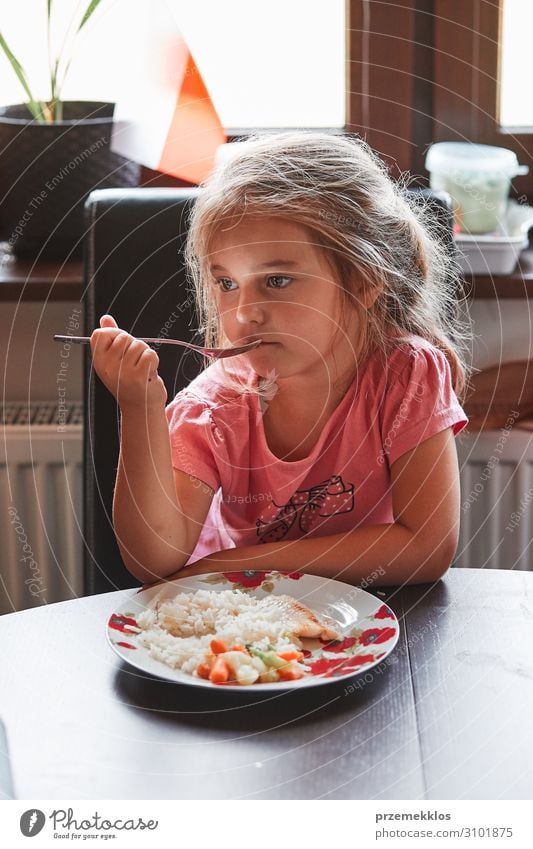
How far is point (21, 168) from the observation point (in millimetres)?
1174

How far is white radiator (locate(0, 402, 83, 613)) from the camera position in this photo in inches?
50.5

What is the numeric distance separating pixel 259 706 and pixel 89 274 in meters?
0.53

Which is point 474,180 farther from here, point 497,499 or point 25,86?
point 25,86

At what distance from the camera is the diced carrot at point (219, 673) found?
23.0 inches

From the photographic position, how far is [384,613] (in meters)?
0.66

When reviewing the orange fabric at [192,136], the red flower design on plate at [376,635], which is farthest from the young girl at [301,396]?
the orange fabric at [192,136]

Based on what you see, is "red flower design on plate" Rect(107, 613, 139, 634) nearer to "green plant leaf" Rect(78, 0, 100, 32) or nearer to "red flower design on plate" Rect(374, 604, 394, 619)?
"red flower design on plate" Rect(374, 604, 394, 619)

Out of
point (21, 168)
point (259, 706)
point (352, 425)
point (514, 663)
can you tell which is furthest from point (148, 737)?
point (21, 168)

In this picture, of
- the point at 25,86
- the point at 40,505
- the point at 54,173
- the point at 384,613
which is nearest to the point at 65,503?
the point at 40,505

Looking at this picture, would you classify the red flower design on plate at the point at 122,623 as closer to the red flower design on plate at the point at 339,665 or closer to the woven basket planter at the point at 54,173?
the red flower design on plate at the point at 339,665

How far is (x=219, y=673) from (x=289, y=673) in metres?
0.04

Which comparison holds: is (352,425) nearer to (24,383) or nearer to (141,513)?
(141,513)

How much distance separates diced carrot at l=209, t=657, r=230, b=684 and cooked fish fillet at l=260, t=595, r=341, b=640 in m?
Answer: 0.06

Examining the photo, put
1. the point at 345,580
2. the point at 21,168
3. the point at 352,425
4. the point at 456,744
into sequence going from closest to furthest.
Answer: the point at 456,744
the point at 345,580
the point at 352,425
the point at 21,168
